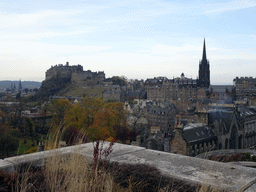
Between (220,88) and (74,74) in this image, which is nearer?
(220,88)

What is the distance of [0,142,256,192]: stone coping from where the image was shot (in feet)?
10.4

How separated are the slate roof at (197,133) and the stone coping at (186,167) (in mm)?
17495

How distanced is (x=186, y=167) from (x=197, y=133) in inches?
795

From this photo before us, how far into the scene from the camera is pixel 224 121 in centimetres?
2820

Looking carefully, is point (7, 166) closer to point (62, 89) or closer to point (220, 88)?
point (220, 88)

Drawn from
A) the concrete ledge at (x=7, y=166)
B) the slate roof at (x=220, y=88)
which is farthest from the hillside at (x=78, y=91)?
the concrete ledge at (x=7, y=166)

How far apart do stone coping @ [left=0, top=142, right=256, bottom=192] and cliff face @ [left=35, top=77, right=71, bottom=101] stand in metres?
119

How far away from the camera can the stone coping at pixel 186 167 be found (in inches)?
125

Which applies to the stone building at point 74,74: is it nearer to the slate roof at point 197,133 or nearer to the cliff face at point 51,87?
the cliff face at point 51,87

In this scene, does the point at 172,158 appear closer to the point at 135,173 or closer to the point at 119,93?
the point at 135,173

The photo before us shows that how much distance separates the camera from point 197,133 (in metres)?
23.1

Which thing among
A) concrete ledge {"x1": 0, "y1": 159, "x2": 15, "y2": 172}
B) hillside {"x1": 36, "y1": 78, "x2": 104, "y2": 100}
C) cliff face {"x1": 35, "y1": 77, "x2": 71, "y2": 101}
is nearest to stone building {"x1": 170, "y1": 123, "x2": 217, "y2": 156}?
concrete ledge {"x1": 0, "y1": 159, "x2": 15, "y2": 172}

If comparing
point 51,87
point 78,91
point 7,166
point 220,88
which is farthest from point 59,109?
point 51,87

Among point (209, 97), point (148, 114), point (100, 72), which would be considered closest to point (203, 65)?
point (209, 97)
